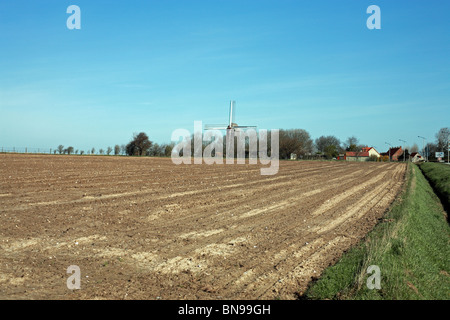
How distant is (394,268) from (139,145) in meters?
105

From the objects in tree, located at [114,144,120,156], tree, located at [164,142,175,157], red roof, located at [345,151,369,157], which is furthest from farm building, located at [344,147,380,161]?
tree, located at [114,144,120,156]

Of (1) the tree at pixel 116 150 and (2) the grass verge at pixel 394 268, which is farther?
(1) the tree at pixel 116 150

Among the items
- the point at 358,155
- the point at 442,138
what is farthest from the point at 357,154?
the point at 442,138

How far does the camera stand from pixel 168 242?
28.5 feet

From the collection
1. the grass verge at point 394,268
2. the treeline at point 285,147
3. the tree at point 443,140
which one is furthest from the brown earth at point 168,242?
the tree at point 443,140

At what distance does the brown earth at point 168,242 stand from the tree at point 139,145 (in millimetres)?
93256

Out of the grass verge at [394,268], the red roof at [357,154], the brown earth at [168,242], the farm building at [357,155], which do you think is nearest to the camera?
the grass verge at [394,268]

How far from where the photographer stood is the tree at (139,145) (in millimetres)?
108000

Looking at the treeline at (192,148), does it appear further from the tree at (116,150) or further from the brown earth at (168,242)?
the brown earth at (168,242)

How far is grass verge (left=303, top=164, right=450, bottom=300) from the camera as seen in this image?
5.91 meters

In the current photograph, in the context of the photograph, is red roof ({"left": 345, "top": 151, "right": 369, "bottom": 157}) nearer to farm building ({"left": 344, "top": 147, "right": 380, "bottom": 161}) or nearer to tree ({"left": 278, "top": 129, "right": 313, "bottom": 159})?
farm building ({"left": 344, "top": 147, "right": 380, "bottom": 161})

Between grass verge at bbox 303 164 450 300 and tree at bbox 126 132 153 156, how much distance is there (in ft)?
329
